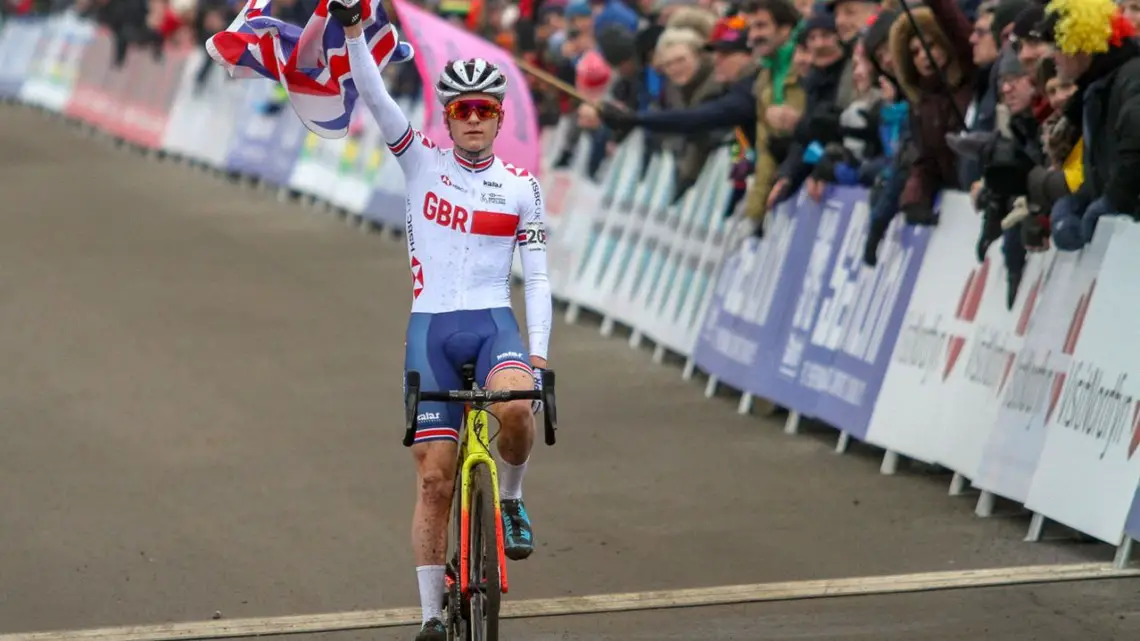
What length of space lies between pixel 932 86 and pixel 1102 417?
2904mm

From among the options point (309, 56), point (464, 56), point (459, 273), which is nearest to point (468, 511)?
point (459, 273)

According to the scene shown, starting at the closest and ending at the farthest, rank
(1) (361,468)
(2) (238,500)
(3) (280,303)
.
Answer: (2) (238,500) → (1) (361,468) → (3) (280,303)

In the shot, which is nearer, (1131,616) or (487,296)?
(487,296)

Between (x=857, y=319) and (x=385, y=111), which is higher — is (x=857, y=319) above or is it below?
below

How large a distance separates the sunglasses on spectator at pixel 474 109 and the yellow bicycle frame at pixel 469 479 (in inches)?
44.6

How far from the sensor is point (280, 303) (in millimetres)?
19391

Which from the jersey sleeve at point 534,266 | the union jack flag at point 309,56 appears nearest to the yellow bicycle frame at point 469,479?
the jersey sleeve at point 534,266

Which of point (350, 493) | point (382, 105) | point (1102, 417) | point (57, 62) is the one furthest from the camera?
point (57, 62)

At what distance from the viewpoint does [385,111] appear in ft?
27.7

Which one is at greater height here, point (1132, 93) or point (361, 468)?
point (1132, 93)

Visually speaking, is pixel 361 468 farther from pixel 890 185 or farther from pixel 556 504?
pixel 890 185

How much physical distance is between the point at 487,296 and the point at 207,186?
2169cm

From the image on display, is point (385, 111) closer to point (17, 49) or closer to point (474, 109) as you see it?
point (474, 109)

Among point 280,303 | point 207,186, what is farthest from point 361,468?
point 207,186
